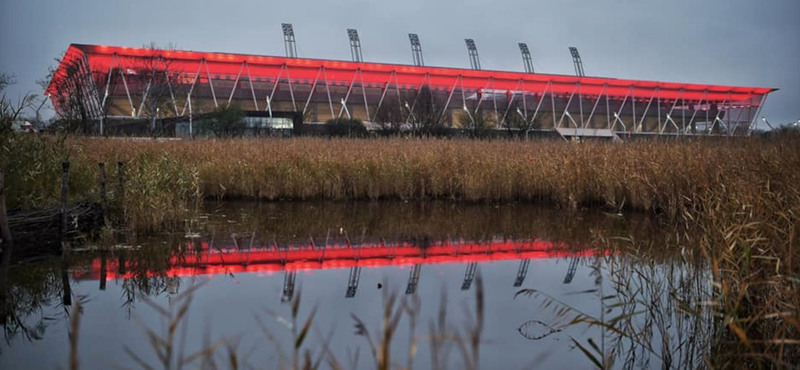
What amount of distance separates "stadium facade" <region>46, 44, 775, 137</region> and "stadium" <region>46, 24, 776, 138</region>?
0.28 ft

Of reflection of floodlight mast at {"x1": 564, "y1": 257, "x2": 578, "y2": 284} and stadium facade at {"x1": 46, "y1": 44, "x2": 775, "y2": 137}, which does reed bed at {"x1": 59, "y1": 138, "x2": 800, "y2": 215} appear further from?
stadium facade at {"x1": 46, "y1": 44, "x2": 775, "y2": 137}

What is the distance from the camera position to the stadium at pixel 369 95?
1523 inches

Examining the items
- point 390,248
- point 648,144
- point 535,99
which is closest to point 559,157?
point 648,144

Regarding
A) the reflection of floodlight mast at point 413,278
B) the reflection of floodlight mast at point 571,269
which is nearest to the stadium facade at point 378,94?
the reflection of floodlight mast at point 571,269

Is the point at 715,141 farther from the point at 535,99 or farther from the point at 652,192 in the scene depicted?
the point at 535,99

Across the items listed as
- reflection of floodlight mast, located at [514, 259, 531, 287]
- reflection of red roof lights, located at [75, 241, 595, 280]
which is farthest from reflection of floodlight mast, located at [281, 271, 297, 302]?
reflection of floodlight mast, located at [514, 259, 531, 287]

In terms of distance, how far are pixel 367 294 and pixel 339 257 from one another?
1779 millimetres

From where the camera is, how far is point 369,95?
49688 millimetres

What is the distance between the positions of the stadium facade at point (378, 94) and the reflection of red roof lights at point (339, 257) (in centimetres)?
2851

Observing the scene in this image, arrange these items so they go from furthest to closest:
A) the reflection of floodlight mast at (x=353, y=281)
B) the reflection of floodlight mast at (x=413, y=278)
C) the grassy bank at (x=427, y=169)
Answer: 1. the grassy bank at (x=427, y=169)
2. the reflection of floodlight mast at (x=413, y=278)
3. the reflection of floodlight mast at (x=353, y=281)

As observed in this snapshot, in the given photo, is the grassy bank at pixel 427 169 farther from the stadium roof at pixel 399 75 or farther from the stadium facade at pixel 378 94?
the stadium roof at pixel 399 75

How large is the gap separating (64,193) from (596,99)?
5214 cm

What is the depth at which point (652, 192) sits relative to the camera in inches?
414

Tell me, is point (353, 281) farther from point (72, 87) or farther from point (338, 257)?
point (72, 87)
